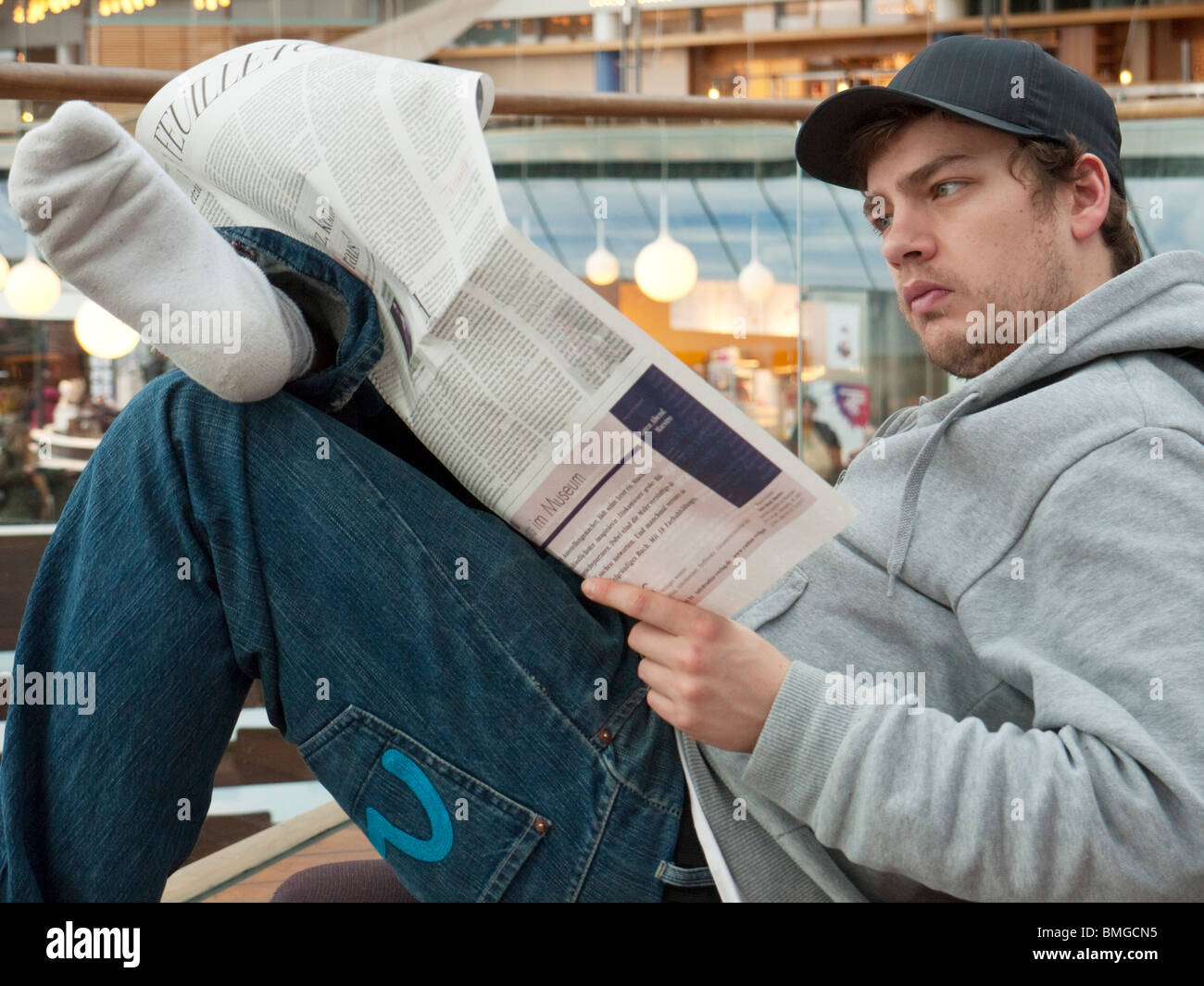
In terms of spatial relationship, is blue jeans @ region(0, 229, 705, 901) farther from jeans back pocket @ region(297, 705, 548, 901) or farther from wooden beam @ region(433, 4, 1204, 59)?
wooden beam @ region(433, 4, 1204, 59)

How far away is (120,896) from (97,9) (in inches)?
221

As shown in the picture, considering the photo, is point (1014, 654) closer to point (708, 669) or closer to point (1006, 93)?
point (708, 669)

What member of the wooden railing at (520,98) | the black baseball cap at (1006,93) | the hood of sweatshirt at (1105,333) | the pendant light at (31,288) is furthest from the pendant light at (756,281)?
the hood of sweatshirt at (1105,333)

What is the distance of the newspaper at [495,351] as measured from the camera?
2.17 ft

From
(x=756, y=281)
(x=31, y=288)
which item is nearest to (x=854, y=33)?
(x=756, y=281)

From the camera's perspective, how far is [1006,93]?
92 centimetres

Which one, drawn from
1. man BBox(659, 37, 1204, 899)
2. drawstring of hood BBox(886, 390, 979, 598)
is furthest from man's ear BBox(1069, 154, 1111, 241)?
drawstring of hood BBox(886, 390, 979, 598)

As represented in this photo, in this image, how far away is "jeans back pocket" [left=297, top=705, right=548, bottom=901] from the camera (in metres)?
0.77

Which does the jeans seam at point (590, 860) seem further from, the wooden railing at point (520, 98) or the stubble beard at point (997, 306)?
the wooden railing at point (520, 98)

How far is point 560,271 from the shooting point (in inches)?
25.4

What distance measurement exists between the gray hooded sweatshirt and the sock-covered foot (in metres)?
0.39

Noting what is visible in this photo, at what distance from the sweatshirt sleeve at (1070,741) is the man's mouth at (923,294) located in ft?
0.98

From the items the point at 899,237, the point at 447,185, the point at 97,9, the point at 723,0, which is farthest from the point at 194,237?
the point at 723,0
